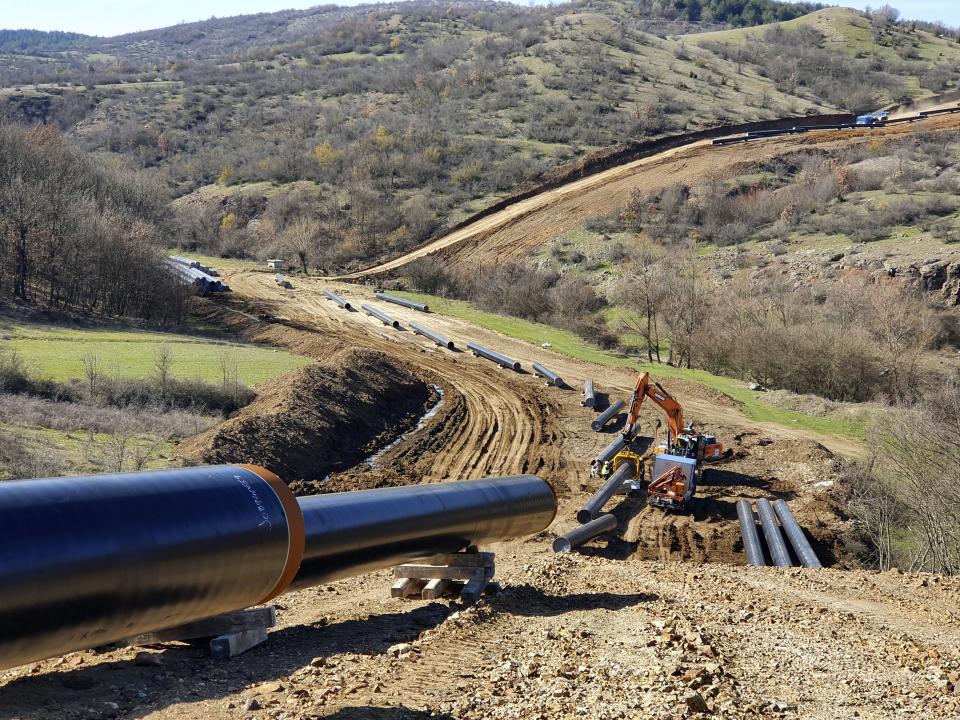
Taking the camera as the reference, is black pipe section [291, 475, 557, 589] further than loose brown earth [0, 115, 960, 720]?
Yes

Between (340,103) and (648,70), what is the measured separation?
33.6 meters

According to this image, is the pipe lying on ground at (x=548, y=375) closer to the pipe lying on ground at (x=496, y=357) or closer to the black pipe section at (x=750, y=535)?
the pipe lying on ground at (x=496, y=357)

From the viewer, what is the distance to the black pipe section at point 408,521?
1362 cm

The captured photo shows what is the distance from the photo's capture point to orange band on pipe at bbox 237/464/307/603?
1159cm

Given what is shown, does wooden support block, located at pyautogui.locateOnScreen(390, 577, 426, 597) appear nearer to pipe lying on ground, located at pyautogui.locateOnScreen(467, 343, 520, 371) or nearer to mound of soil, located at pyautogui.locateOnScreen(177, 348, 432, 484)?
mound of soil, located at pyautogui.locateOnScreen(177, 348, 432, 484)

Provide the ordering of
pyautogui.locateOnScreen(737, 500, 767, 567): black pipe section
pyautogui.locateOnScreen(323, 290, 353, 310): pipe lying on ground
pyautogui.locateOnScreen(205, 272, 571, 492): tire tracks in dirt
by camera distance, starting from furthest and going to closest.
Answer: pyautogui.locateOnScreen(323, 290, 353, 310): pipe lying on ground
pyautogui.locateOnScreen(205, 272, 571, 492): tire tracks in dirt
pyautogui.locateOnScreen(737, 500, 767, 567): black pipe section

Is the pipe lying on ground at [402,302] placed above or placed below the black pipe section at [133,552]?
below

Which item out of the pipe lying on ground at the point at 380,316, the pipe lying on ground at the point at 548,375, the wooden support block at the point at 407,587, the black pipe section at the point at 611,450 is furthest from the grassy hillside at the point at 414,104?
the wooden support block at the point at 407,587

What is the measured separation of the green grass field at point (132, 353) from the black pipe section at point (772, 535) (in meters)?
18.6

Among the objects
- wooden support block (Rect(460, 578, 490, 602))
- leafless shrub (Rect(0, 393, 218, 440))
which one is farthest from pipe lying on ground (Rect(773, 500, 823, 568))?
leafless shrub (Rect(0, 393, 218, 440))

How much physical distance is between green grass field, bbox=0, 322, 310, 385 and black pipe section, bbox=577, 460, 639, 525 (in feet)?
47.0

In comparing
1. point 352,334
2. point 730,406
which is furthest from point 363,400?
point 730,406

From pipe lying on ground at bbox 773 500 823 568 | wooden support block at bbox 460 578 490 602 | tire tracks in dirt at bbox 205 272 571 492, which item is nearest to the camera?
wooden support block at bbox 460 578 490 602

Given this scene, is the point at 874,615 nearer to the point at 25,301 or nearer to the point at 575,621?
the point at 575,621
